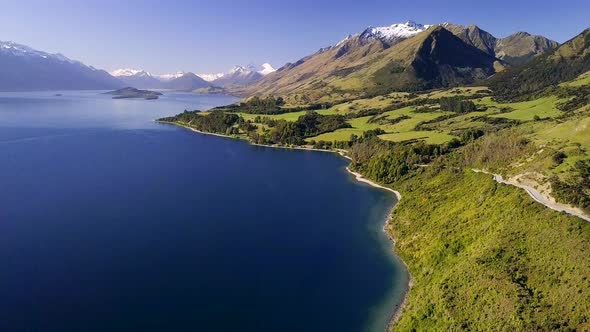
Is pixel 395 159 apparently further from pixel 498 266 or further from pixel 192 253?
pixel 192 253

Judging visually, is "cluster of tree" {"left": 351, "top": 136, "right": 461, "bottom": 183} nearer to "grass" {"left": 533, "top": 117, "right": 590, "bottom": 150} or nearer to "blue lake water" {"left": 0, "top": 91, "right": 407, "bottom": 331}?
"blue lake water" {"left": 0, "top": 91, "right": 407, "bottom": 331}

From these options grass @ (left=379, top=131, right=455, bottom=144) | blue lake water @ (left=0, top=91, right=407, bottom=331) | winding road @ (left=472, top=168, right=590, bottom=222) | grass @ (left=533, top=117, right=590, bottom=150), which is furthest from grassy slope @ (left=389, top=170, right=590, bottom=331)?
grass @ (left=379, top=131, right=455, bottom=144)

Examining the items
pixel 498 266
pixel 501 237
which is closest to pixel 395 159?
pixel 501 237

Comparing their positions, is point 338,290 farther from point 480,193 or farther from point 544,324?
point 480,193

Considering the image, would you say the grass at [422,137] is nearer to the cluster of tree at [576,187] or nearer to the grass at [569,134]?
the grass at [569,134]

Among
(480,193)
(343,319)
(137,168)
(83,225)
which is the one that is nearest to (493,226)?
(480,193)
